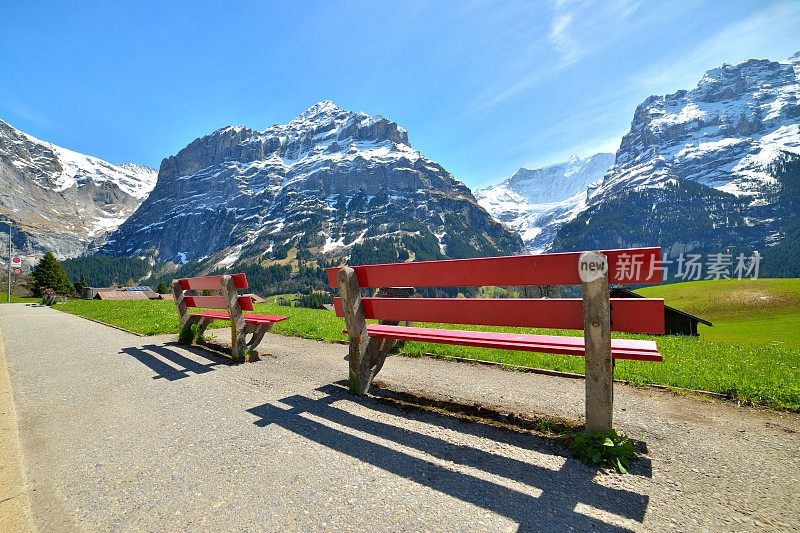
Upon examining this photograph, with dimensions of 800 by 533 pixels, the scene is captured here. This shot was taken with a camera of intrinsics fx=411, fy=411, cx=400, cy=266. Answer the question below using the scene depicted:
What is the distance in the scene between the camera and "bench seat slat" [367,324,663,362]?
13.1 ft

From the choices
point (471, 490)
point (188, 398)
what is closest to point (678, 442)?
point (471, 490)

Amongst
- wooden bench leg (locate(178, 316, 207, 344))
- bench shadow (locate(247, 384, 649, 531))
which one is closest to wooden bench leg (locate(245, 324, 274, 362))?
bench shadow (locate(247, 384, 649, 531))

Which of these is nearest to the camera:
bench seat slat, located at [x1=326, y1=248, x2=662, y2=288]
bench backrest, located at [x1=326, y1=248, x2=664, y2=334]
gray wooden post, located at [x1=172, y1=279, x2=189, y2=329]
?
bench seat slat, located at [x1=326, y1=248, x2=662, y2=288]

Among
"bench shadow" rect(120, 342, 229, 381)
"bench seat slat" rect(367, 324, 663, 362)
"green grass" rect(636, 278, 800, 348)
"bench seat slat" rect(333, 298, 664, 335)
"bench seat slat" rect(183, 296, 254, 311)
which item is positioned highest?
"bench seat slat" rect(333, 298, 664, 335)

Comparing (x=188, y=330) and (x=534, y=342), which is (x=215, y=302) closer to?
(x=188, y=330)

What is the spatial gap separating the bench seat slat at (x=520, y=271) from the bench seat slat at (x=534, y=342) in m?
0.71

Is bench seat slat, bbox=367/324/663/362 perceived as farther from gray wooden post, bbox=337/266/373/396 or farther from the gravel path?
the gravel path

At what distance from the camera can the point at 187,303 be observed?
10.2m

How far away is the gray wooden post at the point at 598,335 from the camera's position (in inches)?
147

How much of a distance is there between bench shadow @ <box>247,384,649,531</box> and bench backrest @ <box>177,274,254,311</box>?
3126mm

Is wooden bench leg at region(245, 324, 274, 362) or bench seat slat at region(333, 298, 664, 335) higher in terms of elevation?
bench seat slat at region(333, 298, 664, 335)

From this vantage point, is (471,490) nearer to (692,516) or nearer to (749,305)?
(692,516)

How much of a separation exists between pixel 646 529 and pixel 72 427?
20.1ft

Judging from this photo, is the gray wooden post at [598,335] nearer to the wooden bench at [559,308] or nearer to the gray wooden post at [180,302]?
the wooden bench at [559,308]
